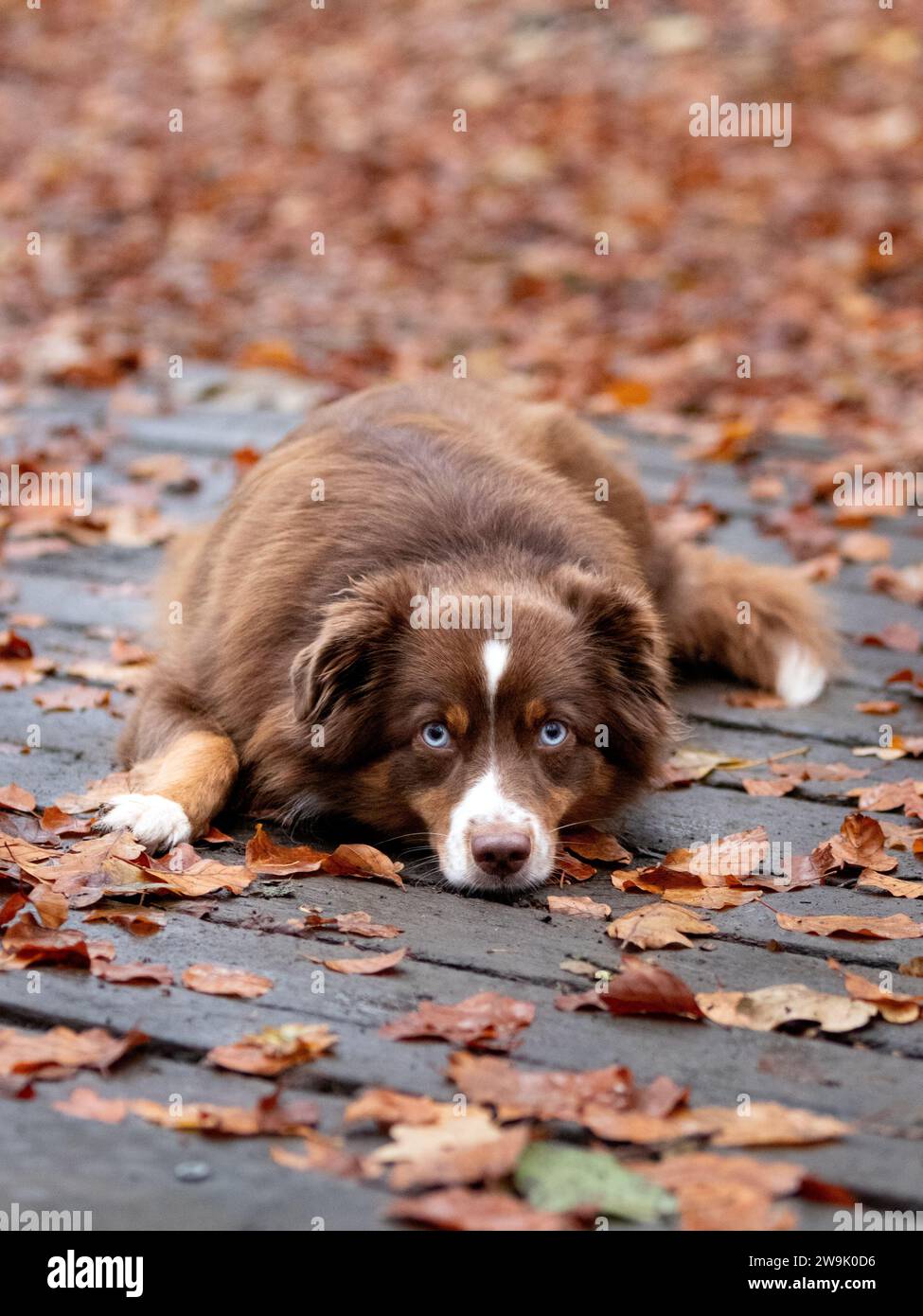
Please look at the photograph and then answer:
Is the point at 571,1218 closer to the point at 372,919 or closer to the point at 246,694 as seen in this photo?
the point at 372,919

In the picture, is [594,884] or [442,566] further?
[442,566]

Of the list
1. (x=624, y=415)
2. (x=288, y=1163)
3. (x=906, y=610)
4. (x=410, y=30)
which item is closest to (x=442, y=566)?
(x=288, y=1163)

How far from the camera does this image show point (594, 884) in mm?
4168

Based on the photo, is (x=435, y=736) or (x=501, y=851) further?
(x=435, y=736)

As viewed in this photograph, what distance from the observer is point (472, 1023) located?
3168 millimetres

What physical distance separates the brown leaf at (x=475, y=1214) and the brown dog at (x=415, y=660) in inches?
58.6

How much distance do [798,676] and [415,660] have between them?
1.96 metres

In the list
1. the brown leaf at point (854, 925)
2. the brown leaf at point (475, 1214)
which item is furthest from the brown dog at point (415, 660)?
the brown leaf at point (475, 1214)

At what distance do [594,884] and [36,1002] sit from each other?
159 centimetres

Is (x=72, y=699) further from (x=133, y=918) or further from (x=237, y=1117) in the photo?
(x=237, y=1117)

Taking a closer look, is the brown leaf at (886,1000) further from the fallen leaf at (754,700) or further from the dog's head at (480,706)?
the fallen leaf at (754,700)

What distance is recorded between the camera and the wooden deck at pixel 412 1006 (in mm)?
2580

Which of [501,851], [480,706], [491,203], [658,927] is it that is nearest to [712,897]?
[658,927]

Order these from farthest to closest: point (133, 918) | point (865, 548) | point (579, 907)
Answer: point (865, 548), point (579, 907), point (133, 918)
